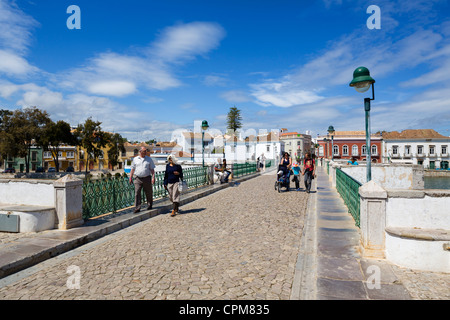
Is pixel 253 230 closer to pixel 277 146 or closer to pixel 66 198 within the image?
pixel 66 198

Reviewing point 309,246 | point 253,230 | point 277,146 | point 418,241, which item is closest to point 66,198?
point 253,230

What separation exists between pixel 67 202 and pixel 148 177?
2.40m

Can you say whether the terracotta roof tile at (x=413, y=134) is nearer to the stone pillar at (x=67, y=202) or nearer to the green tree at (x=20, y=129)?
the green tree at (x=20, y=129)

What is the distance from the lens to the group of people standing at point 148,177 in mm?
8070

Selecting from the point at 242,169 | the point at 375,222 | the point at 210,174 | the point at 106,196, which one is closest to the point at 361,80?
the point at 375,222

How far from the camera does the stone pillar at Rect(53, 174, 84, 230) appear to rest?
6146 mm

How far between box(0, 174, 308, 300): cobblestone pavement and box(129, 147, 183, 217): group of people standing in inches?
32.9

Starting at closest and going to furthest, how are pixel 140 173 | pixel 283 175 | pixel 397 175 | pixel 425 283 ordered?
pixel 425 283
pixel 140 173
pixel 283 175
pixel 397 175

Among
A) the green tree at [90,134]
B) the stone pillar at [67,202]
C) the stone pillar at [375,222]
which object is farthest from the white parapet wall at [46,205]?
the green tree at [90,134]

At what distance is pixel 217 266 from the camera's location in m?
4.42

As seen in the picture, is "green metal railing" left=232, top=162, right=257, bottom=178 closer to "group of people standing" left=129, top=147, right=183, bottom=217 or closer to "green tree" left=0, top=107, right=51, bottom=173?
"group of people standing" left=129, top=147, right=183, bottom=217

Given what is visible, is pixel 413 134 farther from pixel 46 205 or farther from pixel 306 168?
pixel 46 205

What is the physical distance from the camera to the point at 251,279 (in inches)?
155
